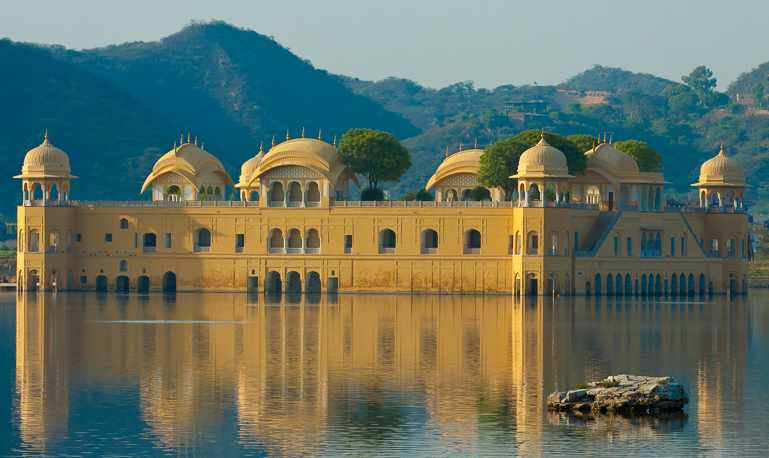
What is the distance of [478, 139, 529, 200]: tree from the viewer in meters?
61.7

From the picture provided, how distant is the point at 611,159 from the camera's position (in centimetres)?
6144

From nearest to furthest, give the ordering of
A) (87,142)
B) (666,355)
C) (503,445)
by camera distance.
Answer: (503,445) → (666,355) → (87,142)

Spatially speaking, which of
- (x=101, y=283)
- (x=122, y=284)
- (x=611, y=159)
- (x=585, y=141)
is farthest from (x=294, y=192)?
(x=585, y=141)

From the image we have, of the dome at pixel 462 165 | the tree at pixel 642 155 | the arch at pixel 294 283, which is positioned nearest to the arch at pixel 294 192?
the arch at pixel 294 283

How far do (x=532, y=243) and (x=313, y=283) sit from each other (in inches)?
443

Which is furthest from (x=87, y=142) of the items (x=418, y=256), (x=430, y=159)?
(x=418, y=256)

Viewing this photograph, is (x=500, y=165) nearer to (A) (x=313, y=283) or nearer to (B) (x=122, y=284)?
(A) (x=313, y=283)

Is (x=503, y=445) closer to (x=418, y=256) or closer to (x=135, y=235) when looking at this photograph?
(x=418, y=256)

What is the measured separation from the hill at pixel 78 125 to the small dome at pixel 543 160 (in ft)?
175

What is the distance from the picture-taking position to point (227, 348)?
31.5 m

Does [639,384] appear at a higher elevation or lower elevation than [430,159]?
lower

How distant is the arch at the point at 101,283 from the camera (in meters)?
61.2

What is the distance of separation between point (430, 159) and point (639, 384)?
113766 millimetres

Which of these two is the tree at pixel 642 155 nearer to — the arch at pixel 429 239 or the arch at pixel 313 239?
the arch at pixel 429 239
